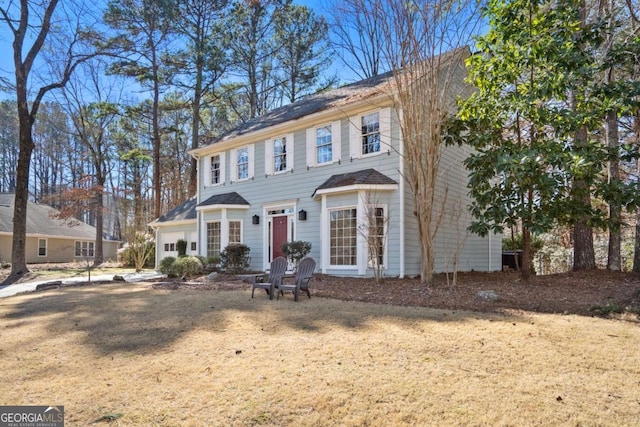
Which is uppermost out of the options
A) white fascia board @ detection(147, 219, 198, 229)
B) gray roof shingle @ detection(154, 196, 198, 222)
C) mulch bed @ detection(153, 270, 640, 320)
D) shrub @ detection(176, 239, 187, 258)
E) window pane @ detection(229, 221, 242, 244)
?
gray roof shingle @ detection(154, 196, 198, 222)

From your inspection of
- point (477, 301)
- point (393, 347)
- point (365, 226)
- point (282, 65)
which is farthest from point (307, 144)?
point (282, 65)

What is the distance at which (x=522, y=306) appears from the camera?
6.49 m

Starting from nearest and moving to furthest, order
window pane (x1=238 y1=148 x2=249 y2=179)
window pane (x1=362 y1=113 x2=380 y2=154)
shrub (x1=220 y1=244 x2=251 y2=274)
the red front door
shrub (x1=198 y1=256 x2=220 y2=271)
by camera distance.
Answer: window pane (x1=362 y1=113 x2=380 y2=154) → shrub (x1=220 y1=244 x2=251 y2=274) → the red front door → shrub (x1=198 y1=256 x2=220 y2=271) → window pane (x1=238 y1=148 x2=249 y2=179)

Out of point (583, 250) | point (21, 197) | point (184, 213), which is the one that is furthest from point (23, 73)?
point (583, 250)

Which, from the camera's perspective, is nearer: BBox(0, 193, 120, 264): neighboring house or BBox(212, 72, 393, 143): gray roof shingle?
BBox(212, 72, 393, 143): gray roof shingle

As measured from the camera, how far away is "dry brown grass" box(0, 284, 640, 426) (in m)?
2.83

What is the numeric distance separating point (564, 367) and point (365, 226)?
665 centimetres

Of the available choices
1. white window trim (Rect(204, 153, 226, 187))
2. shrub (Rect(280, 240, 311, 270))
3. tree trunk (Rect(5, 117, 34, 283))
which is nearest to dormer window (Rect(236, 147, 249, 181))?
white window trim (Rect(204, 153, 226, 187))

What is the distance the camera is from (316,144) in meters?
12.8

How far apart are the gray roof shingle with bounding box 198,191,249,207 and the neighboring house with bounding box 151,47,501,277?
36 mm

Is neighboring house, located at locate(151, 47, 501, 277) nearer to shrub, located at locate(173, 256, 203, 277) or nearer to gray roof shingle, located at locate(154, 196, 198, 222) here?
gray roof shingle, located at locate(154, 196, 198, 222)

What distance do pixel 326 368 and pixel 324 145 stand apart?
964cm

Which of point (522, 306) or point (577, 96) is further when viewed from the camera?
point (577, 96)

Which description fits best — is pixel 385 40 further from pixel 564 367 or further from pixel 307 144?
pixel 564 367
